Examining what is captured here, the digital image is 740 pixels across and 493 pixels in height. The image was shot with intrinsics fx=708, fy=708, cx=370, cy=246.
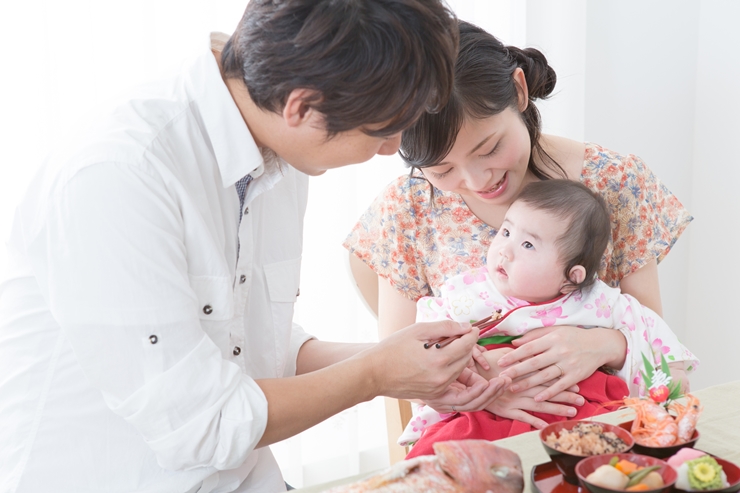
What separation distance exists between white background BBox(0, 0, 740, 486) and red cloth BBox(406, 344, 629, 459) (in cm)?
77

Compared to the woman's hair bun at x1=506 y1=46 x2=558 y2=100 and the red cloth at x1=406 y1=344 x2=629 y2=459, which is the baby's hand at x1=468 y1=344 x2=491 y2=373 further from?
the woman's hair bun at x1=506 y1=46 x2=558 y2=100

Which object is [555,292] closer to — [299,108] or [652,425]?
[652,425]

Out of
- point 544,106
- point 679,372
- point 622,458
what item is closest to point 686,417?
point 622,458

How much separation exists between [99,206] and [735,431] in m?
1.03

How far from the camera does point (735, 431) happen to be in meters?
1.11

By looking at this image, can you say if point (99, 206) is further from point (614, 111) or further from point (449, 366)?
point (614, 111)

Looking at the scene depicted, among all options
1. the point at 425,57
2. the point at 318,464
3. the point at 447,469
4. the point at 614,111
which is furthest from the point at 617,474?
the point at 614,111

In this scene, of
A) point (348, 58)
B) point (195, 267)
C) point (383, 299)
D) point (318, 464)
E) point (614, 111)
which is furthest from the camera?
point (614, 111)

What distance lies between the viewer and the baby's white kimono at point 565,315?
157cm

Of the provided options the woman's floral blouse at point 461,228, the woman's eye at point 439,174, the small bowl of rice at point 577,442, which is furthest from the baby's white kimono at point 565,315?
the small bowl of rice at point 577,442

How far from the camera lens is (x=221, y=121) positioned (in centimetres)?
120

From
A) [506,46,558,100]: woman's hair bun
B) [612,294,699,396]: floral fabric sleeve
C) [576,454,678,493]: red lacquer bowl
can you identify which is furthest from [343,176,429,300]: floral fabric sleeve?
[576,454,678,493]: red lacquer bowl

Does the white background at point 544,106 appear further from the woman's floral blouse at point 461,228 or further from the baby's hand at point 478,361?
the baby's hand at point 478,361

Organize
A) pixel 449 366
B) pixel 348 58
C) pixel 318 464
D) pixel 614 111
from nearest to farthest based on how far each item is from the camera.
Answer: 1. pixel 348 58
2. pixel 449 366
3. pixel 318 464
4. pixel 614 111
